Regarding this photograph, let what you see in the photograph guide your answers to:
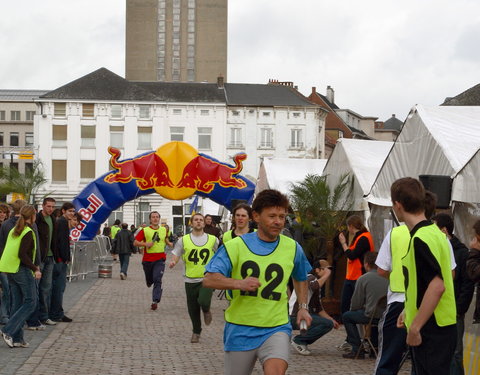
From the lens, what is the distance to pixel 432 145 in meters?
12.6

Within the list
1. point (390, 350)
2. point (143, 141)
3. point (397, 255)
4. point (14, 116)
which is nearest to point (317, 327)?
point (397, 255)

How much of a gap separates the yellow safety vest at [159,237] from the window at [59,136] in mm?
63231

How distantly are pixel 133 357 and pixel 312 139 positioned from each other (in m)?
73.9

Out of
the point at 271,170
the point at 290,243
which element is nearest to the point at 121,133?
the point at 271,170

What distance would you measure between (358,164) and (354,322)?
22.4ft

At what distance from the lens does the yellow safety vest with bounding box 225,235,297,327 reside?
6352mm

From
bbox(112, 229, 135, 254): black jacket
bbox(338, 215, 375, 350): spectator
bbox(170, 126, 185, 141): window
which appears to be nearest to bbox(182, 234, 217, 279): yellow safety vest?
bbox(338, 215, 375, 350): spectator

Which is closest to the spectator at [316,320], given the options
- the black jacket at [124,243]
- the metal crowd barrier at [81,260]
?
the metal crowd barrier at [81,260]

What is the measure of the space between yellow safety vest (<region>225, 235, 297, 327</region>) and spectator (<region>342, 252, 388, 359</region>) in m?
4.87

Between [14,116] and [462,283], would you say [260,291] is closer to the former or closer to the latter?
[462,283]

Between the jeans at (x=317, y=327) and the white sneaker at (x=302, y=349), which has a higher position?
the jeans at (x=317, y=327)

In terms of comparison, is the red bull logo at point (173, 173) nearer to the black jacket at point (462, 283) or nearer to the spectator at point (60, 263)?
the spectator at point (60, 263)

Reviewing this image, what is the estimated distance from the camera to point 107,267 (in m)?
30.2

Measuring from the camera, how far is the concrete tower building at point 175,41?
4323 inches
